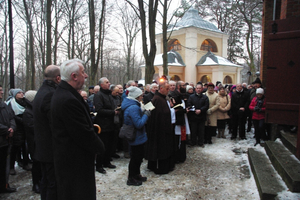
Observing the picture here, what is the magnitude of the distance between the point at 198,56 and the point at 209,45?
2.54 m

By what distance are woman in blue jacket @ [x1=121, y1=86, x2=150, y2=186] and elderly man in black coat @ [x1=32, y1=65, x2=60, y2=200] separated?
1.53 m

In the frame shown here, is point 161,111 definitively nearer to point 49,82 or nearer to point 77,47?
point 49,82

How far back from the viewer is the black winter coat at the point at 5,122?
12.7 ft

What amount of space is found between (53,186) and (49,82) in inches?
51.9

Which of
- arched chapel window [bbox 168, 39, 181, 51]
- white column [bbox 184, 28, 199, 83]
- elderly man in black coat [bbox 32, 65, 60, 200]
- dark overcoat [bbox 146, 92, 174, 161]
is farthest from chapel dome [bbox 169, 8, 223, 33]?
elderly man in black coat [bbox 32, 65, 60, 200]

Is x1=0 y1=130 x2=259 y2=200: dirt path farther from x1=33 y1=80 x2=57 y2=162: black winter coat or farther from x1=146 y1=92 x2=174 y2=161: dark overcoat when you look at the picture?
x1=33 y1=80 x2=57 y2=162: black winter coat

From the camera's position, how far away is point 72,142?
2240 millimetres

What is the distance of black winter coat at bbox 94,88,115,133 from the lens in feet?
16.4

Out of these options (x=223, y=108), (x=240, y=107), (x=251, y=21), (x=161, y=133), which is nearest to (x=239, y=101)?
(x=240, y=107)

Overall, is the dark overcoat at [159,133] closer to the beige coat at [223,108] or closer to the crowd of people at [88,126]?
the crowd of people at [88,126]

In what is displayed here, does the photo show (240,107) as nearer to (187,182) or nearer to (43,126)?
(187,182)

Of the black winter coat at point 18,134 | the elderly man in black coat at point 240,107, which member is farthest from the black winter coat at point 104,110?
the elderly man in black coat at point 240,107

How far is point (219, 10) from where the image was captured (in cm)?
2850

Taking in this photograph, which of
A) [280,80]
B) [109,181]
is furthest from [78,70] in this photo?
[280,80]
